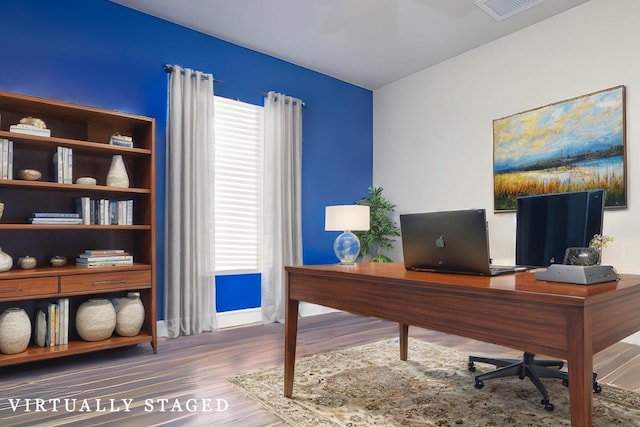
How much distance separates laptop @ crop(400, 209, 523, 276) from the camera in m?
1.58

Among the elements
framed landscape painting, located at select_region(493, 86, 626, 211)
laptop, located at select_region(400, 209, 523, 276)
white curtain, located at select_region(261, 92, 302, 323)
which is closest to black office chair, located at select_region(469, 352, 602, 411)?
laptop, located at select_region(400, 209, 523, 276)

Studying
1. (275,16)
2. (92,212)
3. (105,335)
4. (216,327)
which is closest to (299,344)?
(216,327)

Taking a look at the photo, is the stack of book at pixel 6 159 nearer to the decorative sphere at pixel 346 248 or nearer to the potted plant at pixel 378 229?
the decorative sphere at pixel 346 248

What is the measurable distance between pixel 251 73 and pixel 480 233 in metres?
3.43

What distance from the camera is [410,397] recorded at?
2.23 meters

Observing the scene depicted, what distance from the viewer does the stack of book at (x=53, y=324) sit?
2.81m

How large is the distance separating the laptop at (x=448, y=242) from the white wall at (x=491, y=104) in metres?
2.32

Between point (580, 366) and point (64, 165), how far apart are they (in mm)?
3238

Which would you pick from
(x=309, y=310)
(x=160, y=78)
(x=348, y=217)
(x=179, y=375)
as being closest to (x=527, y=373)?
(x=348, y=217)

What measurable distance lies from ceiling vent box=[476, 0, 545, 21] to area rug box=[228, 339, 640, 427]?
9.49ft

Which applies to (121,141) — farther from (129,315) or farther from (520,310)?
(520,310)

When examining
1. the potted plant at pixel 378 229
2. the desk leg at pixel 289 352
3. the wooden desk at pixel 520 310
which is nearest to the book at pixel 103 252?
the desk leg at pixel 289 352

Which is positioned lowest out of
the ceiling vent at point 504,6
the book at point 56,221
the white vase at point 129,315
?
the white vase at point 129,315

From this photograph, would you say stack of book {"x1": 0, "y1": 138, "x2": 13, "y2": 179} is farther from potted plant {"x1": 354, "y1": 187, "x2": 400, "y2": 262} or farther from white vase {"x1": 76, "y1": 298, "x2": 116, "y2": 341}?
potted plant {"x1": 354, "y1": 187, "x2": 400, "y2": 262}
